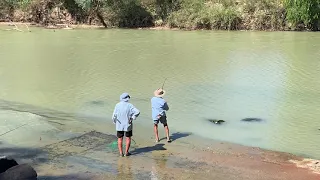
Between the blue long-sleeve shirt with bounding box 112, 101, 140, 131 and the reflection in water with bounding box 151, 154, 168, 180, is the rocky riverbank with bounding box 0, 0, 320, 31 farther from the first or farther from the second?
the blue long-sleeve shirt with bounding box 112, 101, 140, 131

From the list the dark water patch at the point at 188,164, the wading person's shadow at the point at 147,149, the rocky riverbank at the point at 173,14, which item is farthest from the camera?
the rocky riverbank at the point at 173,14

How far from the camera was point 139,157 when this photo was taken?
10.2 m

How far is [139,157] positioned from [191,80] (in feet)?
33.0

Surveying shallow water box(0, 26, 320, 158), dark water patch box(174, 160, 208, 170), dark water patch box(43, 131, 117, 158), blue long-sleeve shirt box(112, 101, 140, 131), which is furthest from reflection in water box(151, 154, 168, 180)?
shallow water box(0, 26, 320, 158)

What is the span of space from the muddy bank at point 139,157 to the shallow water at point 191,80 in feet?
3.95

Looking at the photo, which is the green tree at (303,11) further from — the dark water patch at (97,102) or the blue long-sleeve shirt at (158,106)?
the blue long-sleeve shirt at (158,106)

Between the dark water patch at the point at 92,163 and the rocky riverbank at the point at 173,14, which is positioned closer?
the dark water patch at the point at 92,163

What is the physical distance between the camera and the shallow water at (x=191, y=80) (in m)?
13.5

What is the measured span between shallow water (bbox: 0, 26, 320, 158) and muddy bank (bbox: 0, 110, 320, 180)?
3.95 feet

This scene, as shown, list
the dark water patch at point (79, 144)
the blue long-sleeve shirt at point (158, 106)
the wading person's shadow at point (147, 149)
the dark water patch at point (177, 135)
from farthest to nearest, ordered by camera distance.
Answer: the dark water patch at point (177, 135) → the blue long-sleeve shirt at point (158, 106) → the wading person's shadow at point (147, 149) → the dark water patch at point (79, 144)

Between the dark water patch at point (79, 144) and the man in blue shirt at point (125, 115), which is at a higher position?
the man in blue shirt at point (125, 115)

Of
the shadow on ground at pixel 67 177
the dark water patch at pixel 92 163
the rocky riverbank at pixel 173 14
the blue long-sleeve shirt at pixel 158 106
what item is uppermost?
the rocky riverbank at pixel 173 14

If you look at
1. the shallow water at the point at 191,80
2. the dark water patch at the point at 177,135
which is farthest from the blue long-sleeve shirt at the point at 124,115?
the shallow water at the point at 191,80

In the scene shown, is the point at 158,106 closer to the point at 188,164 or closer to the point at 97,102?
the point at 188,164
